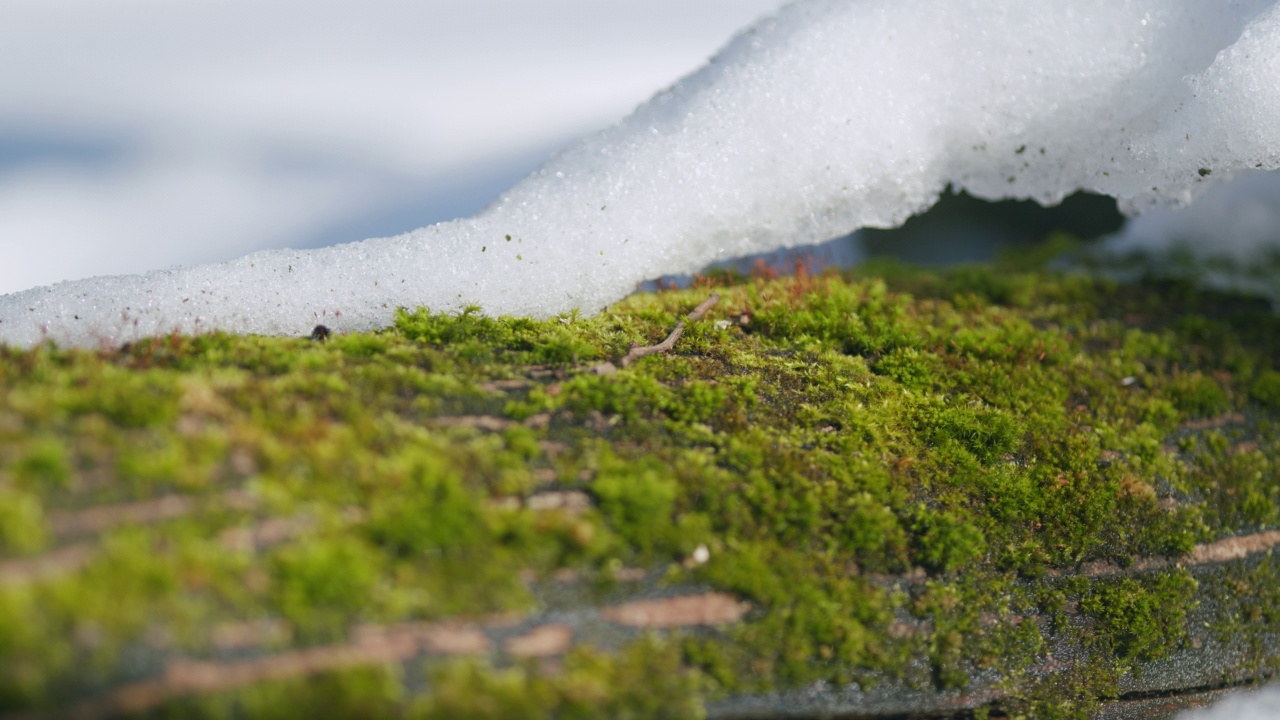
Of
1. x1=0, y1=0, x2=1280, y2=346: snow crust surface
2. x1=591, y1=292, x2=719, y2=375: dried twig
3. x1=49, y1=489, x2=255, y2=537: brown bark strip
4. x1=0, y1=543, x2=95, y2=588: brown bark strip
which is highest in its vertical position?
x1=0, y1=0, x2=1280, y2=346: snow crust surface

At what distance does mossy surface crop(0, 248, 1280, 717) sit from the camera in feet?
7.45

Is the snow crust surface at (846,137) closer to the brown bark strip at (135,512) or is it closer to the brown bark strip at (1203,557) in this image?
the brown bark strip at (135,512)

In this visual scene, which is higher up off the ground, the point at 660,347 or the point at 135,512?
the point at 660,347

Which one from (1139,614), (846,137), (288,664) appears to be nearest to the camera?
(288,664)

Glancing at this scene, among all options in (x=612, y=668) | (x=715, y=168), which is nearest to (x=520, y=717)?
(x=612, y=668)

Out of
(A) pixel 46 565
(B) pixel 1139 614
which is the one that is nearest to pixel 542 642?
(A) pixel 46 565

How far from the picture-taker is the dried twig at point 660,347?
144 inches

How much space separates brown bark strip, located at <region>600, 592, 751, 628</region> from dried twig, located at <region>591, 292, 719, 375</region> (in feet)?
3.83

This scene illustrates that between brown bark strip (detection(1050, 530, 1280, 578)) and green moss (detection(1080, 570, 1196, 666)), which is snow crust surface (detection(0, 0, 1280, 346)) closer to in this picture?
brown bark strip (detection(1050, 530, 1280, 578))

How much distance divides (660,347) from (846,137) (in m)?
1.90

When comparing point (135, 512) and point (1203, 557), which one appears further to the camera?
point (1203, 557)

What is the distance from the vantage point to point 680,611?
112 inches

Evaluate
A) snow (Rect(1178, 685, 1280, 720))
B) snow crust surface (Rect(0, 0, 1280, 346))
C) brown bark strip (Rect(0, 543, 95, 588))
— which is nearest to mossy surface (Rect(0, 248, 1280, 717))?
brown bark strip (Rect(0, 543, 95, 588))

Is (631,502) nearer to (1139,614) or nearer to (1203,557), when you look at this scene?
(1139,614)
